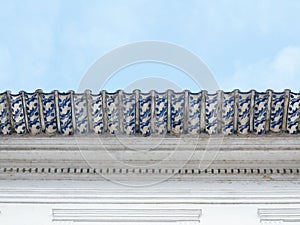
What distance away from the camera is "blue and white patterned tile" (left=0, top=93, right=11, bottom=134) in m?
5.12

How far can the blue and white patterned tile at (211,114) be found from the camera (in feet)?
16.5

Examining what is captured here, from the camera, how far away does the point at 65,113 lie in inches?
203

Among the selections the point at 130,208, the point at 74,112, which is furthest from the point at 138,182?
the point at 74,112

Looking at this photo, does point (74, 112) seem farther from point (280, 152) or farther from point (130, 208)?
point (280, 152)

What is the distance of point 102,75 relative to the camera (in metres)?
5.08

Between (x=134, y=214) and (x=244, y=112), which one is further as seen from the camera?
(x=244, y=112)

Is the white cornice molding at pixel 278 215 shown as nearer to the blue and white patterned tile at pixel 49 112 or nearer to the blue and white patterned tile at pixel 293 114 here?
the blue and white patterned tile at pixel 293 114

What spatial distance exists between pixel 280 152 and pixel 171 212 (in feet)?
2.90

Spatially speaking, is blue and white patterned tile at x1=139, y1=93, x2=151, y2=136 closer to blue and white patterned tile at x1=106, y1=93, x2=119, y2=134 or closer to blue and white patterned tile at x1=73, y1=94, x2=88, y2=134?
blue and white patterned tile at x1=106, y1=93, x2=119, y2=134

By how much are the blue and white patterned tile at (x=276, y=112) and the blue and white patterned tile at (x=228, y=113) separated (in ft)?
0.89

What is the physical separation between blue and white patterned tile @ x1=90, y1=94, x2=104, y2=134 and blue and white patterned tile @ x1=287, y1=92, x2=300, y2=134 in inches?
49.7

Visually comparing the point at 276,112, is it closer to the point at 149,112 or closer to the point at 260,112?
the point at 260,112

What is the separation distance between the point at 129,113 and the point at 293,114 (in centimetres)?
110

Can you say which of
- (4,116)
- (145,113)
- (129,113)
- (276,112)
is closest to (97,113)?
(129,113)
